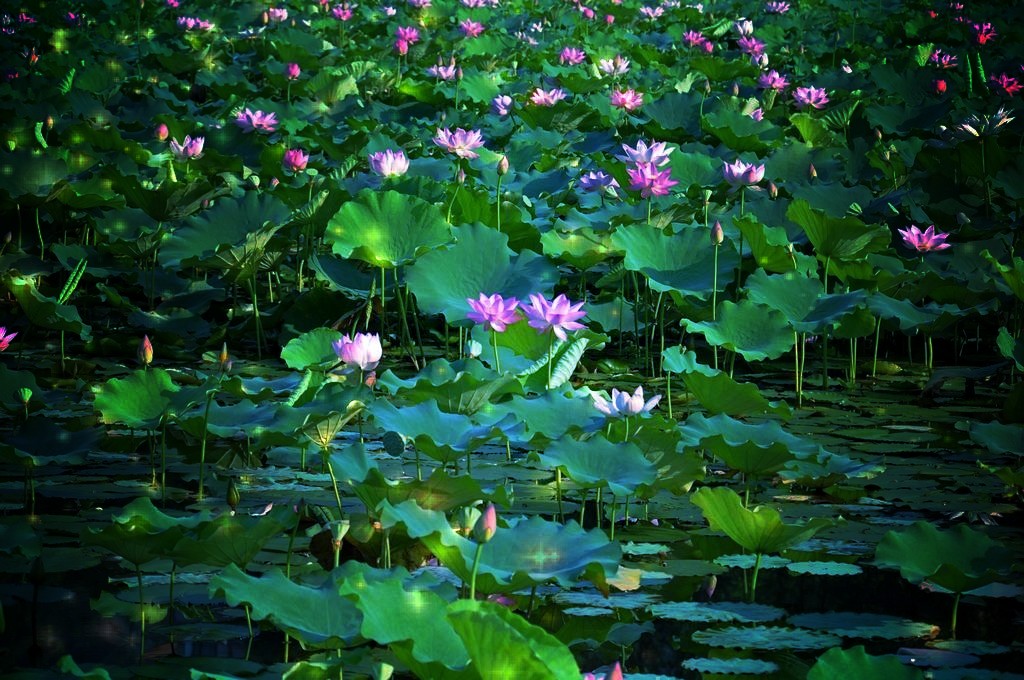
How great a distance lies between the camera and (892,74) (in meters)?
6.46

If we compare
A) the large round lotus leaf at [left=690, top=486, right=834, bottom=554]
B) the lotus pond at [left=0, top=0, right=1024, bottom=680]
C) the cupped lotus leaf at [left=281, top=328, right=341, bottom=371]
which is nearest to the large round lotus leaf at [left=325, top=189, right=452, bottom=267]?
the lotus pond at [left=0, top=0, right=1024, bottom=680]

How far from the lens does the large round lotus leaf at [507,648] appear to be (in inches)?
50.4

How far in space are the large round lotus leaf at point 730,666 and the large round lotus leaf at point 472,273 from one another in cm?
142

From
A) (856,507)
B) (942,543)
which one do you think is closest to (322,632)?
(942,543)

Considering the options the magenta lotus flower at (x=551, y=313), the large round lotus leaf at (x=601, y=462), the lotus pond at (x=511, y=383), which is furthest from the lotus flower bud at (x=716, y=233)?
the large round lotus leaf at (x=601, y=462)

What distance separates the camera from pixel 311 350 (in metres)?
3.07

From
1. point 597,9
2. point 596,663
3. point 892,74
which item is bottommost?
point 596,663

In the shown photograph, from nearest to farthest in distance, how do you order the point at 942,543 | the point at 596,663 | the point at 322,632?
the point at 322,632, the point at 596,663, the point at 942,543

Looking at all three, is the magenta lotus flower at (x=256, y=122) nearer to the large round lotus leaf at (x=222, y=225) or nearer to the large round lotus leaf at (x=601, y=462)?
the large round lotus leaf at (x=222, y=225)

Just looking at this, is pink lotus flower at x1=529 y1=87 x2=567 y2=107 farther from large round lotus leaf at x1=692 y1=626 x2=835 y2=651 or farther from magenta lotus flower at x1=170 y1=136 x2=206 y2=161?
large round lotus leaf at x1=692 y1=626 x2=835 y2=651

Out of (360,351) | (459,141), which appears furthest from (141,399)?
(459,141)

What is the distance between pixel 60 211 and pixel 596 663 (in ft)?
11.1

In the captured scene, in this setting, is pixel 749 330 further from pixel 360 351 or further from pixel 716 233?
pixel 360 351

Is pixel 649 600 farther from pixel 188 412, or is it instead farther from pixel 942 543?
pixel 188 412
